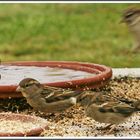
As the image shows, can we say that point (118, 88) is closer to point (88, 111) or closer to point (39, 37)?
point (88, 111)

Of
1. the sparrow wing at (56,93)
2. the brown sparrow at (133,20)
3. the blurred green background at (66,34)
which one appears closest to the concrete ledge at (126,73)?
the sparrow wing at (56,93)

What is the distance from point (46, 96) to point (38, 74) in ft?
3.23

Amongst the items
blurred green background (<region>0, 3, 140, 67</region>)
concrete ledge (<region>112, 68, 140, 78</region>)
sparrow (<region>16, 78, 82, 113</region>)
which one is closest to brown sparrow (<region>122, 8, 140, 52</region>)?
sparrow (<region>16, 78, 82, 113</region>)

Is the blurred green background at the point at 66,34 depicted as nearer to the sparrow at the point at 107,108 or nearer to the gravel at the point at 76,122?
the gravel at the point at 76,122

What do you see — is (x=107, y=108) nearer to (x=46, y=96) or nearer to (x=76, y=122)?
(x=76, y=122)

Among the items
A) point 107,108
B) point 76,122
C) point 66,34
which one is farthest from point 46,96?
point 66,34

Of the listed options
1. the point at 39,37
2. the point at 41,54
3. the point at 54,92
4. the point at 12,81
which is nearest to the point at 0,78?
the point at 12,81

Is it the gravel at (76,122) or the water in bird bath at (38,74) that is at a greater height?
the water in bird bath at (38,74)

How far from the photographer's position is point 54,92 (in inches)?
237

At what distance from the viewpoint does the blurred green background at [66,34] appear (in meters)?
12.0

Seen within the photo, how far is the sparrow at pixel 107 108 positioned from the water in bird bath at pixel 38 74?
0.70 m

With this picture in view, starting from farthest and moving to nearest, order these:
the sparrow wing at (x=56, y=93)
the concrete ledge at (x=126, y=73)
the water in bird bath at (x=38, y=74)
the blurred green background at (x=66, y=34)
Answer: the blurred green background at (x=66, y=34)
the concrete ledge at (x=126, y=73)
the water in bird bath at (x=38, y=74)
the sparrow wing at (x=56, y=93)

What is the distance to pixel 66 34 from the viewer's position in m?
13.2

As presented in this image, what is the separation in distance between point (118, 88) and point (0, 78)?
1.06 m
